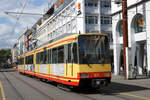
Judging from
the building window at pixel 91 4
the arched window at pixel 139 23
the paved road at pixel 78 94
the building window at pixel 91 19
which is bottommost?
the paved road at pixel 78 94

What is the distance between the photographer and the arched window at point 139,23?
82.6 ft

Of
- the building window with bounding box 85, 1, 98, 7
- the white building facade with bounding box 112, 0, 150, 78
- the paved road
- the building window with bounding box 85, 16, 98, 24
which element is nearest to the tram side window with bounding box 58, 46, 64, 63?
the paved road

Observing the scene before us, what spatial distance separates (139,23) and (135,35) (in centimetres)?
177

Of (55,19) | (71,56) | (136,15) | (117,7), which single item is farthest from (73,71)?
(55,19)

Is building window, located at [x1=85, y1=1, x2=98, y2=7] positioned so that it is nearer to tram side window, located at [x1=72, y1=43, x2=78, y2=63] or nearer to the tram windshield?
the tram windshield

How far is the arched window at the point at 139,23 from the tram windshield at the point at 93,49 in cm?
1437

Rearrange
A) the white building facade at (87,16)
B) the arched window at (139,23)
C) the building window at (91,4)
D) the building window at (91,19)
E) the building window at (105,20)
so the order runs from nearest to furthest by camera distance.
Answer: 1. the arched window at (139,23)
2. the white building facade at (87,16)
3. the building window at (91,19)
4. the building window at (91,4)
5. the building window at (105,20)

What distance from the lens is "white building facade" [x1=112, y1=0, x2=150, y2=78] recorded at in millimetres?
23781

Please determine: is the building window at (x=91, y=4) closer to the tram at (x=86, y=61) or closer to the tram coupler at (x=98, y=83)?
the tram at (x=86, y=61)

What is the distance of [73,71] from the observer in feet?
38.6

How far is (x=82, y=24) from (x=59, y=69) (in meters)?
27.1

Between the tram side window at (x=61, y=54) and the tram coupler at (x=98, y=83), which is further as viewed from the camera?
the tram side window at (x=61, y=54)

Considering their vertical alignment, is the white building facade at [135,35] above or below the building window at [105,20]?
below

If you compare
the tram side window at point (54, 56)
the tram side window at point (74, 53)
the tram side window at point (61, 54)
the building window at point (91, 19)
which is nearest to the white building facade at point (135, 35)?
the tram side window at point (54, 56)
